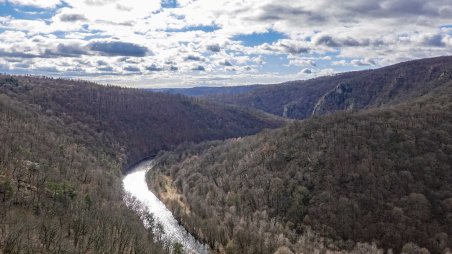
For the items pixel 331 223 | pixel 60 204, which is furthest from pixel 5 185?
pixel 331 223

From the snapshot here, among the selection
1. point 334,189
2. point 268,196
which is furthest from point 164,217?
point 334,189

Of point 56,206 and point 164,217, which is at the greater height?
point 56,206

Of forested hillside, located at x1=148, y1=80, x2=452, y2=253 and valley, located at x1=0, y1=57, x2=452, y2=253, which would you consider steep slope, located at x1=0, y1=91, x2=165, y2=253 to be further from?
forested hillside, located at x1=148, y1=80, x2=452, y2=253

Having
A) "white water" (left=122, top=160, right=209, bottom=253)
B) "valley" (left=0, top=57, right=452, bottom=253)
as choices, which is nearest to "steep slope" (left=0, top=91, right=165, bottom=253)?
"valley" (left=0, top=57, right=452, bottom=253)

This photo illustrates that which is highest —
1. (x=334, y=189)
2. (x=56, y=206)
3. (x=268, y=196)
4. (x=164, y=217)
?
(x=56, y=206)

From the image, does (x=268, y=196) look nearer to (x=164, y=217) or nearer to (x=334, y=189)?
(x=334, y=189)

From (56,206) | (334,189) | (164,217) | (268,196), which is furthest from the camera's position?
(164,217)
